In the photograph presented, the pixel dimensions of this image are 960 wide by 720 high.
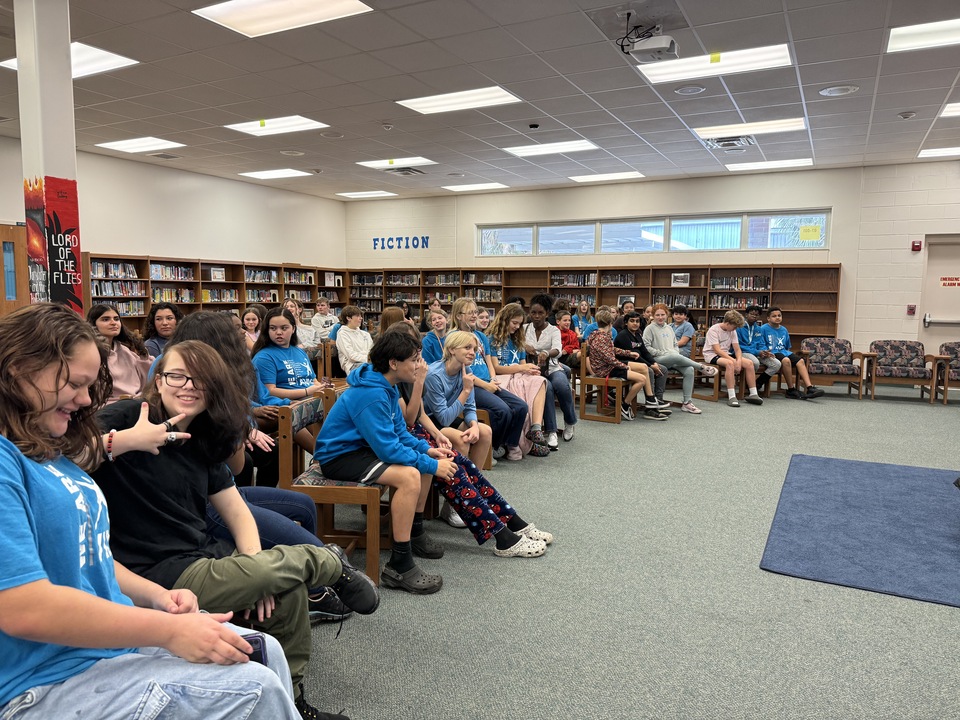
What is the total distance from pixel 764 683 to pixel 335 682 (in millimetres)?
1529

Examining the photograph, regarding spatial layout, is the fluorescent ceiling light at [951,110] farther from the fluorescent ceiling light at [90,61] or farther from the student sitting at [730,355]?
the fluorescent ceiling light at [90,61]

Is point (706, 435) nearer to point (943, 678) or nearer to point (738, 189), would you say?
point (943, 678)

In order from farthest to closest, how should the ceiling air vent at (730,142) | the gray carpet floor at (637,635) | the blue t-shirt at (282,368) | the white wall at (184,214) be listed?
the white wall at (184,214), the ceiling air vent at (730,142), the blue t-shirt at (282,368), the gray carpet floor at (637,635)

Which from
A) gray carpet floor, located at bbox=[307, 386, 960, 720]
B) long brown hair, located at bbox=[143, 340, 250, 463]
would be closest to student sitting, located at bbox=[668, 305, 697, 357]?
gray carpet floor, located at bbox=[307, 386, 960, 720]

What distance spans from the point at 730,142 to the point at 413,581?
25.0ft

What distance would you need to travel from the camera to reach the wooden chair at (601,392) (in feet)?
22.3

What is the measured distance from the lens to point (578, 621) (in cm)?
264

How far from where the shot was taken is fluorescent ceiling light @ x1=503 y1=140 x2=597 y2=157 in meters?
8.49

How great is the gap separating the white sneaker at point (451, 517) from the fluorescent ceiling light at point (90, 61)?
486 cm

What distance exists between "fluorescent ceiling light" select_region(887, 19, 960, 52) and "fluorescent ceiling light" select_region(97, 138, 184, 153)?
8.31m

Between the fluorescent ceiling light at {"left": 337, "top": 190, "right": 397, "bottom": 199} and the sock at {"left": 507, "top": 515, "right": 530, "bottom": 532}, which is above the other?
the fluorescent ceiling light at {"left": 337, "top": 190, "right": 397, "bottom": 199}

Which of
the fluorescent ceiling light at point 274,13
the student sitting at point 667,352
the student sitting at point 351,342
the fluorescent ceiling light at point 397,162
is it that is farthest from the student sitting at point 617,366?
the fluorescent ceiling light at point 397,162

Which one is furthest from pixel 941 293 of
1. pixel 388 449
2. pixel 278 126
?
pixel 388 449

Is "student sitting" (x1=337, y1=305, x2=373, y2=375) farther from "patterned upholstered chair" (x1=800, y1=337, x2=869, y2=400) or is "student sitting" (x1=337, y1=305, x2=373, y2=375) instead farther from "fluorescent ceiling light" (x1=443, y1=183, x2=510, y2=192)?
"patterned upholstered chair" (x1=800, y1=337, x2=869, y2=400)
